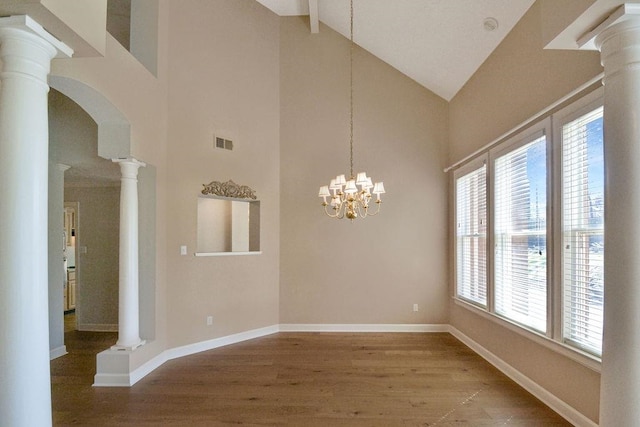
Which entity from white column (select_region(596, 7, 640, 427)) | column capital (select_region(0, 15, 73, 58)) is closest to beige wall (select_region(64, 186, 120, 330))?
column capital (select_region(0, 15, 73, 58))

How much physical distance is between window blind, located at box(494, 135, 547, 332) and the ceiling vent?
11.6ft

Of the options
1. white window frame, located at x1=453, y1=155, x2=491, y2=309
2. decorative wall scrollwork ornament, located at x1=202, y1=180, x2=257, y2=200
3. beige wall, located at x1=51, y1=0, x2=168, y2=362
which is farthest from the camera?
decorative wall scrollwork ornament, located at x1=202, y1=180, x2=257, y2=200

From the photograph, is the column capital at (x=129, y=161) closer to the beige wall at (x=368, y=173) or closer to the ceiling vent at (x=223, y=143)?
the ceiling vent at (x=223, y=143)

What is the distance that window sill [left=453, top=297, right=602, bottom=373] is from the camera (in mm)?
2553

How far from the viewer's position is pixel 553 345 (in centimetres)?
298

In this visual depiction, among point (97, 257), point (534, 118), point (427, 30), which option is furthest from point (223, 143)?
point (534, 118)

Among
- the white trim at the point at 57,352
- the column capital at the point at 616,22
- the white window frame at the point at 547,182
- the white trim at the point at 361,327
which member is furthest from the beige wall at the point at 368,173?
the column capital at the point at 616,22

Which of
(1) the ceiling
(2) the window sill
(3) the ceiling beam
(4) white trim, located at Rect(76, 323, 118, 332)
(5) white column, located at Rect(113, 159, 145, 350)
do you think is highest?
(3) the ceiling beam

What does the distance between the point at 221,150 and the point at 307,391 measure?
3319 millimetres

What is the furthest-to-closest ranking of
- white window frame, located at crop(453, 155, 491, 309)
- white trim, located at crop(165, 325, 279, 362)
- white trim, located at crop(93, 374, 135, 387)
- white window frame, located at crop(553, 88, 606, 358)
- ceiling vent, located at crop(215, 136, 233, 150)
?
ceiling vent, located at crop(215, 136, 233, 150)
white trim, located at crop(165, 325, 279, 362)
white window frame, located at crop(453, 155, 491, 309)
white trim, located at crop(93, 374, 135, 387)
white window frame, located at crop(553, 88, 606, 358)

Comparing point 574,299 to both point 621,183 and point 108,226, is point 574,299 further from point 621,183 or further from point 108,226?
point 108,226

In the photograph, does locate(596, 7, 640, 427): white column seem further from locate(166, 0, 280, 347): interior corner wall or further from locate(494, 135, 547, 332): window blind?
locate(166, 0, 280, 347): interior corner wall

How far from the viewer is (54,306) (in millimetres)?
4480

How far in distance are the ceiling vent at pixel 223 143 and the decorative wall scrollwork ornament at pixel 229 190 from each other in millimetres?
493
